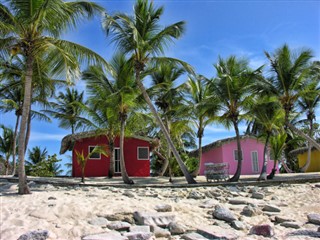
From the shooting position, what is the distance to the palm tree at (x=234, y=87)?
14617mm

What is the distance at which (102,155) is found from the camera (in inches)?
782

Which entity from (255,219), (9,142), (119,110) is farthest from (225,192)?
(9,142)

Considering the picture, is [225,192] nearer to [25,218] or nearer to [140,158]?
[25,218]

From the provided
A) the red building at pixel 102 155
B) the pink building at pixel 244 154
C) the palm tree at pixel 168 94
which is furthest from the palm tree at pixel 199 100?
the pink building at pixel 244 154

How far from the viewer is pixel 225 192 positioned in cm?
1073

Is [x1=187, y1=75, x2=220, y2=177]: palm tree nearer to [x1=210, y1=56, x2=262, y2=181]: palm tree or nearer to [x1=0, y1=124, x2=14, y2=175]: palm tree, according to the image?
[x1=210, y1=56, x2=262, y2=181]: palm tree

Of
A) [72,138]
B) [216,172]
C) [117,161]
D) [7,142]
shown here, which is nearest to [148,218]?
[216,172]

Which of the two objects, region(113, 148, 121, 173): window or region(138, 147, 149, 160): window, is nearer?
region(113, 148, 121, 173): window

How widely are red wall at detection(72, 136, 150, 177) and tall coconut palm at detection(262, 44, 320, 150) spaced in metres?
9.07

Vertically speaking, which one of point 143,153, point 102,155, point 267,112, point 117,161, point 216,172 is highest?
point 267,112

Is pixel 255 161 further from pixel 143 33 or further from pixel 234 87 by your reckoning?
pixel 143 33

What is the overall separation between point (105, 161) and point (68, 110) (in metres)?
7.54

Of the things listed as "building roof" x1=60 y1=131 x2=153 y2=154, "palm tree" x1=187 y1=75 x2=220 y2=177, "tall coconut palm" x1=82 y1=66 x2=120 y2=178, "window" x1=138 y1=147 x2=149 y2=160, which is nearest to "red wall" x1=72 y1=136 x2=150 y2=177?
"window" x1=138 y1=147 x2=149 y2=160

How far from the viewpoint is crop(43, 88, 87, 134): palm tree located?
19906mm
